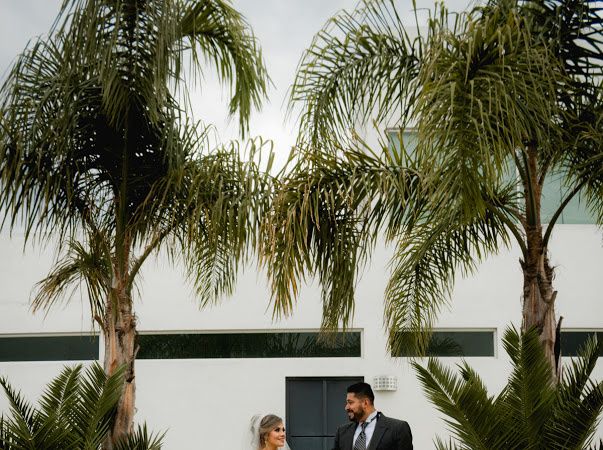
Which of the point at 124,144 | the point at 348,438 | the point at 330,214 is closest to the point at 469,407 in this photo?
the point at 348,438

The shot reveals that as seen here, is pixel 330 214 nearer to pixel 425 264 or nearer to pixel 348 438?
pixel 348 438

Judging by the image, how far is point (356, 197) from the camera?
7.94 meters

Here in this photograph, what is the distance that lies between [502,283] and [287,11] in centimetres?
508

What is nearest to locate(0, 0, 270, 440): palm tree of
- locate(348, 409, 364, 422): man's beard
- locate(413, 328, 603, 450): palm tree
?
locate(348, 409, 364, 422): man's beard

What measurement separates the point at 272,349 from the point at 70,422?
763 cm

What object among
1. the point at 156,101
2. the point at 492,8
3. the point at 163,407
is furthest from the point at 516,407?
the point at 163,407

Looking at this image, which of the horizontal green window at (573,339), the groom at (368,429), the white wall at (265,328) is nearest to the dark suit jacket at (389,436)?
the groom at (368,429)

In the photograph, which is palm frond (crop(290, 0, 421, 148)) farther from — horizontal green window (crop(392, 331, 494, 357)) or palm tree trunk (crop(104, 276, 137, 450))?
horizontal green window (crop(392, 331, 494, 357))

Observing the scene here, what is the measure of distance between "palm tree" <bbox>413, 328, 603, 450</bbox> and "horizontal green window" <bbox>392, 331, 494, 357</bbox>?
26.0ft

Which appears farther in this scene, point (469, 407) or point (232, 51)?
point (232, 51)

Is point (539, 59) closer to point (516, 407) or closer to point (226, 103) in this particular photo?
point (516, 407)

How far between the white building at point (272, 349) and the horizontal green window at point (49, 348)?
0.07ft

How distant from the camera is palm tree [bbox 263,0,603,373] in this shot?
6609 mm

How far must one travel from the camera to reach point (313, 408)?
48.0 feet
